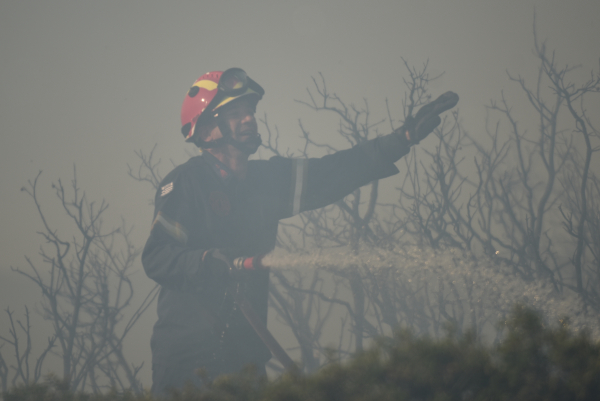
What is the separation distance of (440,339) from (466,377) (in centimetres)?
17

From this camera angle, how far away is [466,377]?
60.6 inches

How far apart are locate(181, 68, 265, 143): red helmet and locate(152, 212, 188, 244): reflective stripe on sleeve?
1239 mm

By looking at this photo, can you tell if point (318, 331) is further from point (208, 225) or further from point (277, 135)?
point (208, 225)

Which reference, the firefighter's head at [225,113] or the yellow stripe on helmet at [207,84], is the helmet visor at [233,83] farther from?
the yellow stripe on helmet at [207,84]

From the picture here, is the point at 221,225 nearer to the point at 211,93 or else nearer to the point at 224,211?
the point at 224,211

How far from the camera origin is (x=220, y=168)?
488cm

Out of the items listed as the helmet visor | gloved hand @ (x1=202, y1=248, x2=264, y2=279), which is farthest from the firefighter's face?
gloved hand @ (x1=202, y1=248, x2=264, y2=279)

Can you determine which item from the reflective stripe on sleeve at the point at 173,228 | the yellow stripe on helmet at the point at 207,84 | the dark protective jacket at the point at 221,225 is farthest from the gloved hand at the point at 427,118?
the reflective stripe on sleeve at the point at 173,228

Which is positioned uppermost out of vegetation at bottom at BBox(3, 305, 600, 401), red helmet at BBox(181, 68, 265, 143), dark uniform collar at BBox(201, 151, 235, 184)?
red helmet at BBox(181, 68, 265, 143)

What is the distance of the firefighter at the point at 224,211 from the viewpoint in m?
4.11

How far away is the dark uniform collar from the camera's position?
15.8ft

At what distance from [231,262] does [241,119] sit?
190 centimetres

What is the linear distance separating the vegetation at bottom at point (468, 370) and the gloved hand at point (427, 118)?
9.42ft

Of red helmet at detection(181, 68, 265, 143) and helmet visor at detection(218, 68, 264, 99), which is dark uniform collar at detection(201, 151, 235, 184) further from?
helmet visor at detection(218, 68, 264, 99)
